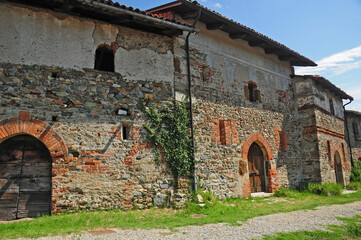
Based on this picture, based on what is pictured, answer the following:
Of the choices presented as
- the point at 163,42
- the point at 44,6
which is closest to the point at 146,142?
the point at 163,42

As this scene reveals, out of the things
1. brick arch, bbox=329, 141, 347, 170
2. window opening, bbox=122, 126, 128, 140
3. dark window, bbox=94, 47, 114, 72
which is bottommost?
brick arch, bbox=329, 141, 347, 170

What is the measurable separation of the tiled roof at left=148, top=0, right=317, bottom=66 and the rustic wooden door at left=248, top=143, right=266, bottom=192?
436cm

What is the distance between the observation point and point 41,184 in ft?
20.3

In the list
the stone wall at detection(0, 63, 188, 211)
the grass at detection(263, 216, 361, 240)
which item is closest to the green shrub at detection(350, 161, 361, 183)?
the grass at detection(263, 216, 361, 240)

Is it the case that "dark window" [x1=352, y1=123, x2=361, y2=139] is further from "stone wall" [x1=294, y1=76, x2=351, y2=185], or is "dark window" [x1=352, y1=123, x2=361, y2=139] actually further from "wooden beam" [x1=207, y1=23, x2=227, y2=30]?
"wooden beam" [x1=207, y1=23, x2=227, y2=30]

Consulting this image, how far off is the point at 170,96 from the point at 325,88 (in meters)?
10.7

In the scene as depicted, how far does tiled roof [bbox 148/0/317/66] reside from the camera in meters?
8.32

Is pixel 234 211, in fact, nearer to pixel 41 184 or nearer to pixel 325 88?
pixel 41 184

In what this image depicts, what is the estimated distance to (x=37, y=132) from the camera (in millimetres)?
6141

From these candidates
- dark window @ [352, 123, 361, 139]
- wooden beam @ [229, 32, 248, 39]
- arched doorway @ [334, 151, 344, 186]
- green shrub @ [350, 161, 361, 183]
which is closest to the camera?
wooden beam @ [229, 32, 248, 39]

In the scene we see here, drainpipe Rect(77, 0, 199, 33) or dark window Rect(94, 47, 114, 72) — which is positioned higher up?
drainpipe Rect(77, 0, 199, 33)

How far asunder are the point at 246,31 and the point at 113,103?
5.95 meters

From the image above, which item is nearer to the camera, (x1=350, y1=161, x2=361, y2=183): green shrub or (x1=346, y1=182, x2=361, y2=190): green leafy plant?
(x1=346, y1=182, x2=361, y2=190): green leafy plant

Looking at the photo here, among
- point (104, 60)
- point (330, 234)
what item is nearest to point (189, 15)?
point (104, 60)
